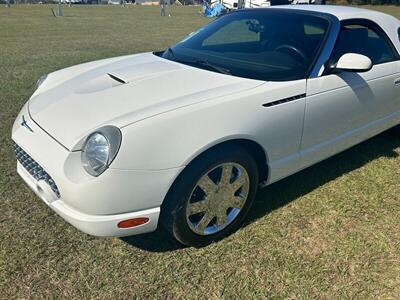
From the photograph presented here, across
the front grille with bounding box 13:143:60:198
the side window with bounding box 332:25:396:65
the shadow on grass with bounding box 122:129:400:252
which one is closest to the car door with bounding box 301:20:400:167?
the side window with bounding box 332:25:396:65

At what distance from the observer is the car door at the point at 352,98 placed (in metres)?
2.82

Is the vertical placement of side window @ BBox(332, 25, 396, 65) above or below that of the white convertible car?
above

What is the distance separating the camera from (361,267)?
241 cm

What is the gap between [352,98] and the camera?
120 inches

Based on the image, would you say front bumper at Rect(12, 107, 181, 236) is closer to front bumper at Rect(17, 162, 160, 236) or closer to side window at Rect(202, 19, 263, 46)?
front bumper at Rect(17, 162, 160, 236)

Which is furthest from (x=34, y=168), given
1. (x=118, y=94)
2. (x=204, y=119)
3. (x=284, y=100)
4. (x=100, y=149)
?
(x=284, y=100)

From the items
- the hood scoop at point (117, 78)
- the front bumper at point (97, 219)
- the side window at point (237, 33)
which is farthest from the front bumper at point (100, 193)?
the side window at point (237, 33)

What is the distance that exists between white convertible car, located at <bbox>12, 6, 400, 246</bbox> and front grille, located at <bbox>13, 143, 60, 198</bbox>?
0.01 m

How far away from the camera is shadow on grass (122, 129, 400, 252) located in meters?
2.58

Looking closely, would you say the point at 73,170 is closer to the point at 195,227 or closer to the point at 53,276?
the point at 53,276

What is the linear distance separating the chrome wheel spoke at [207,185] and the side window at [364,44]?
1469 millimetres

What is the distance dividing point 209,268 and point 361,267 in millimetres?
998

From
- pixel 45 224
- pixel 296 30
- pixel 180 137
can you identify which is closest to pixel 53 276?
pixel 45 224

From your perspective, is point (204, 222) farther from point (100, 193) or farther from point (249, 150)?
point (100, 193)
